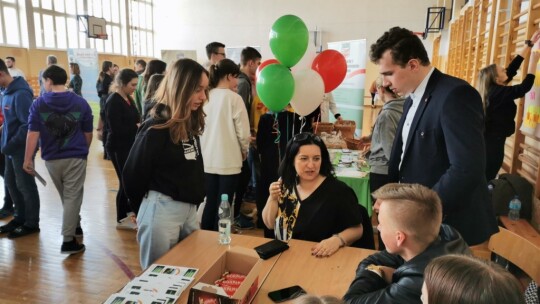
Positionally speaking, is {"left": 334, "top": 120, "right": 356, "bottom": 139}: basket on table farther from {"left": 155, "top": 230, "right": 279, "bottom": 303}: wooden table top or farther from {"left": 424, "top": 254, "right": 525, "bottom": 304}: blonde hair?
{"left": 424, "top": 254, "right": 525, "bottom": 304}: blonde hair

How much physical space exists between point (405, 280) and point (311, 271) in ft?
1.71

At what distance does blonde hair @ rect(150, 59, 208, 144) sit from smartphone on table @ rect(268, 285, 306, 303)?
86cm

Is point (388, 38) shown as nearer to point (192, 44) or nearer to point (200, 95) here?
point (200, 95)

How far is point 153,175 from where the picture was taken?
1827mm

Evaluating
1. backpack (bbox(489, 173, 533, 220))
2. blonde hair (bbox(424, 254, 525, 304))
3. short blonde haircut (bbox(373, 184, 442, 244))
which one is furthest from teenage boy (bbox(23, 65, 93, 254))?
backpack (bbox(489, 173, 533, 220))

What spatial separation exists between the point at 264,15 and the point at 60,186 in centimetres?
1398

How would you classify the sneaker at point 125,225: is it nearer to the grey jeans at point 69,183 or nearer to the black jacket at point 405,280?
the grey jeans at point 69,183

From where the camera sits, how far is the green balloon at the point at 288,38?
2.93m

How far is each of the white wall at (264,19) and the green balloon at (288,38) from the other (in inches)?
464

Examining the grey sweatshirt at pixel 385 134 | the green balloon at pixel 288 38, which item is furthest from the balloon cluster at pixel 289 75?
the grey sweatshirt at pixel 385 134

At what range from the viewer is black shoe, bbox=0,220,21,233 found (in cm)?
355

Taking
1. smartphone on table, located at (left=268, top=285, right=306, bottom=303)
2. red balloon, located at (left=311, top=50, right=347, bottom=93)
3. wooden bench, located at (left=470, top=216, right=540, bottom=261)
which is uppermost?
red balloon, located at (left=311, top=50, right=347, bottom=93)

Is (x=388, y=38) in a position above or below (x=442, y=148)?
above

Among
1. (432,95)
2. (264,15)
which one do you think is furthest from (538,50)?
(264,15)
